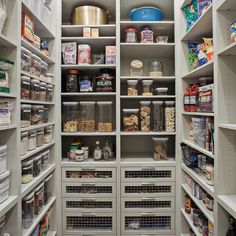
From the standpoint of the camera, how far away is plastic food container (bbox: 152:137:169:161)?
2320 millimetres

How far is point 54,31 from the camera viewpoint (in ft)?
7.19

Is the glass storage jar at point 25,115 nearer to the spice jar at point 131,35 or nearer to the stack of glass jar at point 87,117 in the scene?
the stack of glass jar at point 87,117

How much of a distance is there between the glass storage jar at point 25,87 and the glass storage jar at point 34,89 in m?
0.07

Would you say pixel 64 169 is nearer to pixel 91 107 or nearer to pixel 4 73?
pixel 91 107

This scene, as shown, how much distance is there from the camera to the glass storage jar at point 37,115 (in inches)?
71.2

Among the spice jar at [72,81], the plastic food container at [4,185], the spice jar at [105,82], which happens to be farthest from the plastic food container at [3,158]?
the spice jar at [105,82]

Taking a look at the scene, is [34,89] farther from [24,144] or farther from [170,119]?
[170,119]

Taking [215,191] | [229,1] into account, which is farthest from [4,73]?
[215,191]

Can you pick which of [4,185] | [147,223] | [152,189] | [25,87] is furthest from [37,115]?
[147,223]

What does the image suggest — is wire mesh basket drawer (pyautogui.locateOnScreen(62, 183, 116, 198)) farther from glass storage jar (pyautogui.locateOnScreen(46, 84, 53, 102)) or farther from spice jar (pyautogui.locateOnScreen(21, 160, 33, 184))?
glass storage jar (pyautogui.locateOnScreen(46, 84, 53, 102))

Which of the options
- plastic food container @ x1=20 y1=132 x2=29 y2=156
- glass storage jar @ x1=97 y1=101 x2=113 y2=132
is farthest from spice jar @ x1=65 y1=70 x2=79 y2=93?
plastic food container @ x1=20 y1=132 x2=29 y2=156

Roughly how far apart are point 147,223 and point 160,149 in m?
0.77

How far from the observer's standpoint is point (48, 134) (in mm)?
2088

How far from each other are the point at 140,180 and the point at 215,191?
3.04 ft
